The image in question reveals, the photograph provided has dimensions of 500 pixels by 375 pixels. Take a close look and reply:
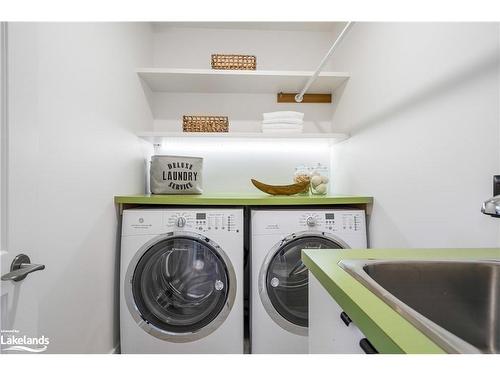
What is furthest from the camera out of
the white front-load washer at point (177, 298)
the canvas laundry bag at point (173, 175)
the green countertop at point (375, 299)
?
the canvas laundry bag at point (173, 175)

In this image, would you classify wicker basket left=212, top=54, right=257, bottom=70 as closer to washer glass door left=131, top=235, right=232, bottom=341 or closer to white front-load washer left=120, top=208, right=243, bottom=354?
white front-load washer left=120, top=208, right=243, bottom=354

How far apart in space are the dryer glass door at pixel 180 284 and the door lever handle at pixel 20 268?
39.8 inches

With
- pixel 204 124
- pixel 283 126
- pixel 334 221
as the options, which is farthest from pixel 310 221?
pixel 204 124

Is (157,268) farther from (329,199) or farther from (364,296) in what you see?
(364,296)

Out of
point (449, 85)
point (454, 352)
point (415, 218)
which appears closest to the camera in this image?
point (454, 352)

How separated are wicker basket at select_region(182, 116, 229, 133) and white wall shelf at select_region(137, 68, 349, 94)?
12.6 inches

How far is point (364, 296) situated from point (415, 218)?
3.17 ft

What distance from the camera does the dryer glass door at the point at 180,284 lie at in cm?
176

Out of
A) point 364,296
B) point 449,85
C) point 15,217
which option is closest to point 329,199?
point 449,85

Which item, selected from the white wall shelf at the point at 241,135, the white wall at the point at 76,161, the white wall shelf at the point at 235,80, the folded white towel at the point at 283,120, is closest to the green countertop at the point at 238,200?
the white wall at the point at 76,161

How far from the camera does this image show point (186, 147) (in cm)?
255

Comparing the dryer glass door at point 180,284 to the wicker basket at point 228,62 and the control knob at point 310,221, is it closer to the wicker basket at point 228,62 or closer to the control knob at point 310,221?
the control knob at point 310,221

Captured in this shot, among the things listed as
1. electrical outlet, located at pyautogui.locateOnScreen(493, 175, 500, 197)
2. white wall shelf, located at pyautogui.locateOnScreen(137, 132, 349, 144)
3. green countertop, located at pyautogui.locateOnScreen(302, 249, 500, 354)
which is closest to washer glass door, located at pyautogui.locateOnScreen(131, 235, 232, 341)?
white wall shelf, located at pyautogui.locateOnScreen(137, 132, 349, 144)
